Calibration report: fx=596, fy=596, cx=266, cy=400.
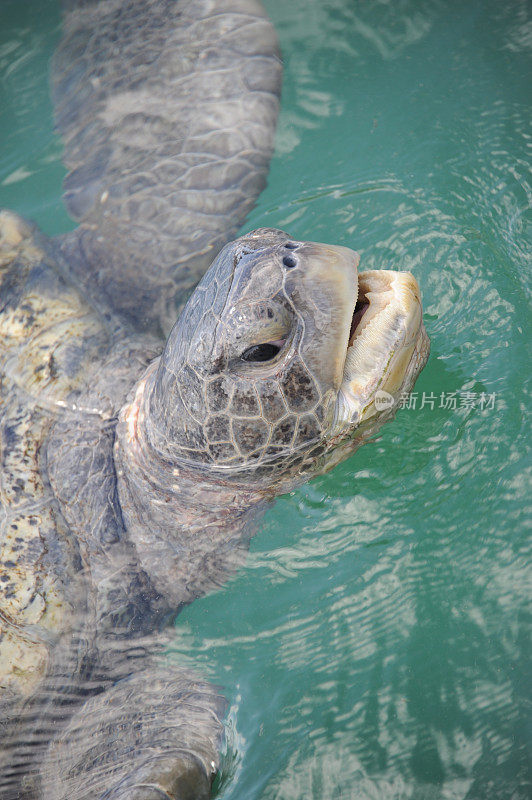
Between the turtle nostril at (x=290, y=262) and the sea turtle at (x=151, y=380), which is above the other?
the turtle nostril at (x=290, y=262)

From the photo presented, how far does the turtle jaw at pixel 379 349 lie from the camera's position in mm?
2025

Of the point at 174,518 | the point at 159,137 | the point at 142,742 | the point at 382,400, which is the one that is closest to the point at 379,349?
the point at 382,400

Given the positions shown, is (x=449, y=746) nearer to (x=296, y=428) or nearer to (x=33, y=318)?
(x=296, y=428)

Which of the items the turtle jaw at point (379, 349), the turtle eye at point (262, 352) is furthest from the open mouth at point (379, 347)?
the turtle eye at point (262, 352)

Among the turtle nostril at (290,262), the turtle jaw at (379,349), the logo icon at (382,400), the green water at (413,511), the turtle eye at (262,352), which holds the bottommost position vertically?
the green water at (413,511)

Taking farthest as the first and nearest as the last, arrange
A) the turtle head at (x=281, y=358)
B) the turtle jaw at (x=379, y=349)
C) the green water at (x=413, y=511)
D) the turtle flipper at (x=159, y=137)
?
the turtle flipper at (x=159, y=137), the green water at (x=413, y=511), the turtle jaw at (x=379, y=349), the turtle head at (x=281, y=358)

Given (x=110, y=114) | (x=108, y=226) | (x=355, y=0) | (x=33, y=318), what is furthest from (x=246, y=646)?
(x=355, y=0)

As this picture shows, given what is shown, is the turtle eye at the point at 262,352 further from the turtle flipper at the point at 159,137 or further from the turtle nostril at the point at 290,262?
the turtle flipper at the point at 159,137

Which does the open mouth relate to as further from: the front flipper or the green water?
the front flipper

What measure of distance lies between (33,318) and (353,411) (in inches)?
71.3

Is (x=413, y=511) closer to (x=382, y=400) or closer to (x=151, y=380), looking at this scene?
(x=382, y=400)

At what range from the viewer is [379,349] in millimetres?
2027

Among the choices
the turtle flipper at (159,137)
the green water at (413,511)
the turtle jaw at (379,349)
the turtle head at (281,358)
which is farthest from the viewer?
the turtle flipper at (159,137)

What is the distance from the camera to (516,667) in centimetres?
240
